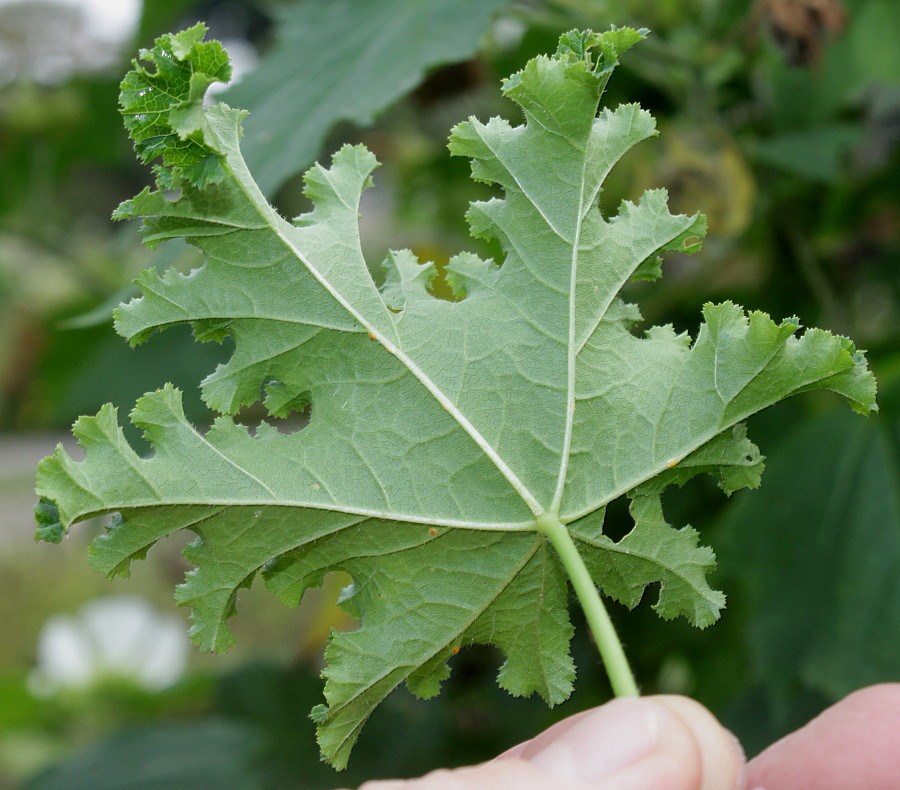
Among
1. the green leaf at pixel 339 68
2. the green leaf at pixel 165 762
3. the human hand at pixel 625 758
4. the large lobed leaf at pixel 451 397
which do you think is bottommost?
the green leaf at pixel 165 762

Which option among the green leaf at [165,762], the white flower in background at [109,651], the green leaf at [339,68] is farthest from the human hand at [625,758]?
the white flower in background at [109,651]

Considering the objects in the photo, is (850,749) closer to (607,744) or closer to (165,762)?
(607,744)

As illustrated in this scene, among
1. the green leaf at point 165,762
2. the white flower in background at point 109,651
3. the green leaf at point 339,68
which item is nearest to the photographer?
the green leaf at point 339,68

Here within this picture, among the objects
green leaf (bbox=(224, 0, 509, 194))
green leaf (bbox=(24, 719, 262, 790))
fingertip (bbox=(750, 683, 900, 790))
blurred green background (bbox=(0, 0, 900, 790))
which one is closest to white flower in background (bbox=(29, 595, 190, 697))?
blurred green background (bbox=(0, 0, 900, 790))

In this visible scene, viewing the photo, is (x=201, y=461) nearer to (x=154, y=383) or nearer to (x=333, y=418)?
(x=333, y=418)

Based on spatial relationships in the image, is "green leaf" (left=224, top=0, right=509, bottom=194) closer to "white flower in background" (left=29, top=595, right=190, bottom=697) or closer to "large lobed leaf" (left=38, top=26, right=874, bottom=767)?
Result: "large lobed leaf" (left=38, top=26, right=874, bottom=767)

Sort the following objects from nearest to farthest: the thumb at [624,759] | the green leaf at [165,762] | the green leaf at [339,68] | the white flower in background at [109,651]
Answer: the thumb at [624,759]
the green leaf at [339,68]
the green leaf at [165,762]
the white flower in background at [109,651]

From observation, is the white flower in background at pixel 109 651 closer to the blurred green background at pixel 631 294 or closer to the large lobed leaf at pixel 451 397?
the blurred green background at pixel 631 294

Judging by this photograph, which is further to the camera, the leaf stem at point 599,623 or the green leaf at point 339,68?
the green leaf at point 339,68
